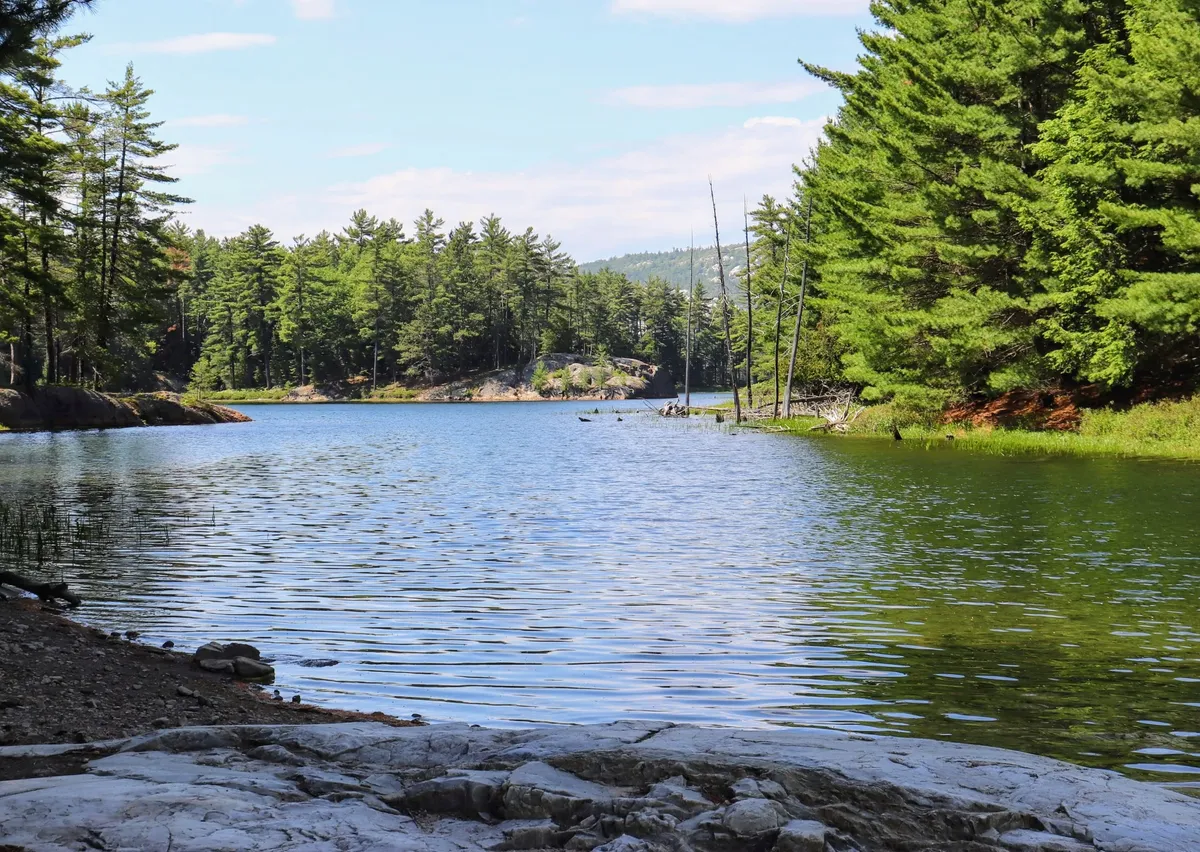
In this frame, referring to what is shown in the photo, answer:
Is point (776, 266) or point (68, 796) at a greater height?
point (776, 266)

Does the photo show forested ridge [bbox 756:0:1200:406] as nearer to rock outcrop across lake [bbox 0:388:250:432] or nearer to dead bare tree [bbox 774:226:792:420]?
dead bare tree [bbox 774:226:792:420]

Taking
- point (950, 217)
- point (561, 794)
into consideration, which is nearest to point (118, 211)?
point (950, 217)

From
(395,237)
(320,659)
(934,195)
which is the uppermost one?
(395,237)

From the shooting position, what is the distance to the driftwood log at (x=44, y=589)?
11711mm

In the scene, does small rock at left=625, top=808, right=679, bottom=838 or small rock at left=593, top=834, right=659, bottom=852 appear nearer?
small rock at left=593, top=834, right=659, bottom=852

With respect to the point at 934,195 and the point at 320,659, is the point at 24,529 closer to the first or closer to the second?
the point at 320,659

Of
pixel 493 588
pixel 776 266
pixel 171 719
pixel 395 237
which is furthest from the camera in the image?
pixel 395 237

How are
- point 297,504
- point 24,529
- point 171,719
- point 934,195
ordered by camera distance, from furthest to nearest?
point 934,195
point 297,504
point 24,529
point 171,719

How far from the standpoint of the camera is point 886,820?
4.48 metres

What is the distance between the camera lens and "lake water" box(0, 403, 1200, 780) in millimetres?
8359

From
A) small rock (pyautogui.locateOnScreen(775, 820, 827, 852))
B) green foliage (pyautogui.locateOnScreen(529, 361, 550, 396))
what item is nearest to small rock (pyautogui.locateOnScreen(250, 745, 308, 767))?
small rock (pyautogui.locateOnScreen(775, 820, 827, 852))

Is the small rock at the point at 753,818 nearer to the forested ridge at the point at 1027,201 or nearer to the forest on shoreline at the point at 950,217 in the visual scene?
the forest on shoreline at the point at 950,217

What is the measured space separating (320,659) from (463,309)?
115780 mm

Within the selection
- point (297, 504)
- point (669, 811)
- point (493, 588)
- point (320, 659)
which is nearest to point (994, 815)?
point (669, 811)
